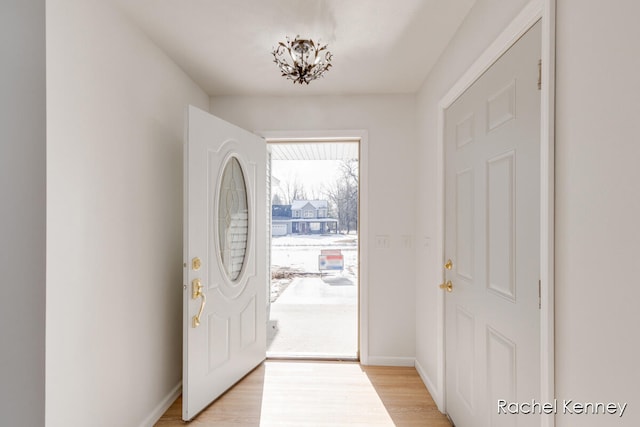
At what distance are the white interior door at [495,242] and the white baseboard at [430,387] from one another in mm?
102

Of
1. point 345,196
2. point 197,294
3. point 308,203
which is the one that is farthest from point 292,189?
point 197,294

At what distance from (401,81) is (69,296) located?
2591 mm

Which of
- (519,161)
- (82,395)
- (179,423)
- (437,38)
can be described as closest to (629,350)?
(519,161)

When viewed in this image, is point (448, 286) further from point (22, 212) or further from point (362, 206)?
point (22, 212)

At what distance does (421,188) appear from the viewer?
2.67 meters

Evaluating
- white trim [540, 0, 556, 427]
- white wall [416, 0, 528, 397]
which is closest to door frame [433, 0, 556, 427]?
white trim [540, 0, 556, 427]

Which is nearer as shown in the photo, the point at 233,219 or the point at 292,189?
the point at 233,219

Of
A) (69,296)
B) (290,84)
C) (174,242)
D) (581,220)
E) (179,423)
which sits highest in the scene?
(290,84)

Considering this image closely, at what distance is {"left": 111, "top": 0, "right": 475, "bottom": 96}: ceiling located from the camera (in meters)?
1.67

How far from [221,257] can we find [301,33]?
1.61 m

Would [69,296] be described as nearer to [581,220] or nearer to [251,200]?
[251,200]

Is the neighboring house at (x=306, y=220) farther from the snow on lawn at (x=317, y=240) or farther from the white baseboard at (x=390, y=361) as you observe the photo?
the white baseboard at (x=390, y=361)

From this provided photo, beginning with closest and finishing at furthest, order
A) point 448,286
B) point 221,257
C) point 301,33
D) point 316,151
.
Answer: point 301,33 → point 448,286 → point 221,257 → point 316,151

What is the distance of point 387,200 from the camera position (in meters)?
2.86
